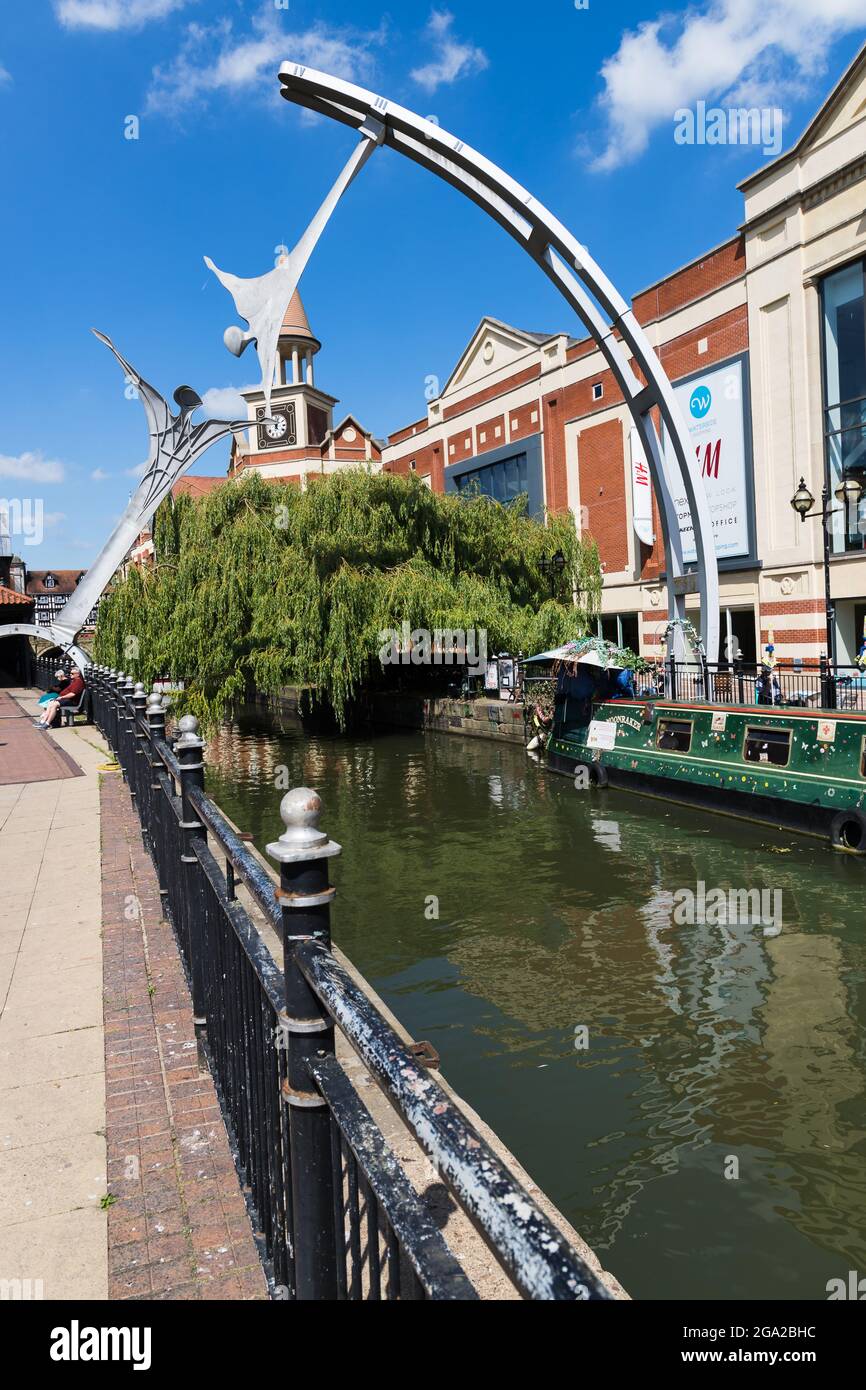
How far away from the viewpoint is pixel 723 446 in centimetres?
2370

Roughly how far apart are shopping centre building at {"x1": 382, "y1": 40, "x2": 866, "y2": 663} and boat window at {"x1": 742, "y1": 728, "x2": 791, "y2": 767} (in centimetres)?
545

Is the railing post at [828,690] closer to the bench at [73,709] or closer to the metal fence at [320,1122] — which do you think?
the metal fence at [320,1122]

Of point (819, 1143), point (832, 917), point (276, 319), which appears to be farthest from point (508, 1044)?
point (276, 319)

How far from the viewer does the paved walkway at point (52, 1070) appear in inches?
108

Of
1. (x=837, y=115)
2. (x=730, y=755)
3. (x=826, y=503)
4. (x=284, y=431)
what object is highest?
(x=284, y=431)

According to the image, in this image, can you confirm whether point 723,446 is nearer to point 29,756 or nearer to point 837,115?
point 837,115

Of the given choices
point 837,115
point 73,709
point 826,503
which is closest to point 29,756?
point 73,709

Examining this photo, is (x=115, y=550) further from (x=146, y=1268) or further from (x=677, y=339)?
(x=146, y=1268)

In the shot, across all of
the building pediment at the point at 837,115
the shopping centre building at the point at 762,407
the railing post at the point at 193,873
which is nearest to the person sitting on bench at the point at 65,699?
the shopping centre building at the point at 762,407

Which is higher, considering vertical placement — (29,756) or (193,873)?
(193,873)

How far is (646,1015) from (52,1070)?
4.55 meters

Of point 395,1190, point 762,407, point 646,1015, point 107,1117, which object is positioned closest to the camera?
point 395,1190

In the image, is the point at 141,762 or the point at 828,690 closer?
the point at 141,762

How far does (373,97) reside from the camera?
18.3 meters
